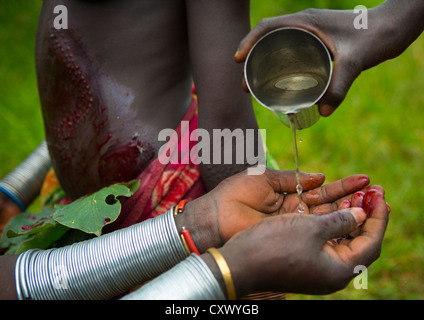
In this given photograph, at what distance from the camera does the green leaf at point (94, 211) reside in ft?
4.69

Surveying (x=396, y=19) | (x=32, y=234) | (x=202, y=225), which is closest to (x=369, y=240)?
(x=202, y=225)

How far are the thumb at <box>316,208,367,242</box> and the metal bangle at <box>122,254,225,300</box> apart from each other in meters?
0.31

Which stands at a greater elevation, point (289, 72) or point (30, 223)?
point (289, 72)

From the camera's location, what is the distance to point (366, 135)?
3.42m

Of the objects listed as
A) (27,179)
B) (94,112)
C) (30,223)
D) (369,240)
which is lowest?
(369,240)

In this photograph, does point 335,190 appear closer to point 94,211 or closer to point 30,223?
point 94,211

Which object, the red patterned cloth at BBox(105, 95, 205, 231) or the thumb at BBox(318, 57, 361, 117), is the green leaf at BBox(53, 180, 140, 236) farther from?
the thumb at BBox(318, 57, 361, 117)

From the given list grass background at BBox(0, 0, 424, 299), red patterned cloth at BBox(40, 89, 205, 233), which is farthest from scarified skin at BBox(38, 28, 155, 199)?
grass background at BBox(0, 0, 424, 299)

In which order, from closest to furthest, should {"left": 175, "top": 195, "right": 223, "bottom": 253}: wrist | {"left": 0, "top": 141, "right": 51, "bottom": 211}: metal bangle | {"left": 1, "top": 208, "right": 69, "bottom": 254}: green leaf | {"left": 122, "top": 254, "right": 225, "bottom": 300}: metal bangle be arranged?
{"left": 122, "top": 254, "right": 225, "bottom": 300}: metal bangle, {"left": 175, "top": 195, "right": 223, "bottom": 253}: wrist, {"left": 1, "top": 208, "right": 69, "bottom": 254}: green leaf, {"left": 0, "top": 141, "right": 51, "bottom": 211}: metal bangle

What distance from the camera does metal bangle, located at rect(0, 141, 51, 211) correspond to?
1977 millimetres

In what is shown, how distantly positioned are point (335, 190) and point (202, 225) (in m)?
0.45

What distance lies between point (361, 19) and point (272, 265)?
711 millimetres

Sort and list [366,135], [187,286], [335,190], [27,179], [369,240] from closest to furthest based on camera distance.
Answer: [187,286]
[369,240]
[335,190]
[27,179]
[366,135]

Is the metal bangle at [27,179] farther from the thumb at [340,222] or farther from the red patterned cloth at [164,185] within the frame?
the thumb at [340,222]
